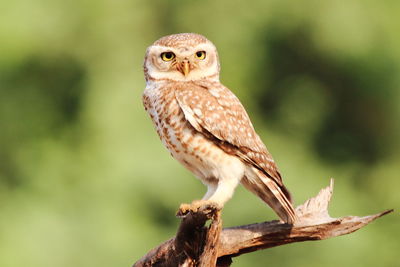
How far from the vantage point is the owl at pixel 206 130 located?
4.59 meters

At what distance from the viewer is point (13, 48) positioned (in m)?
8.77

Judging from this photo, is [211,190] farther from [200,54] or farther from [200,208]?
[200,54]

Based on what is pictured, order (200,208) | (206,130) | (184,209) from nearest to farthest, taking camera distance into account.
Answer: (200,208)
(184,209)
(206,130)

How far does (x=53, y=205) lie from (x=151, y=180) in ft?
3.15

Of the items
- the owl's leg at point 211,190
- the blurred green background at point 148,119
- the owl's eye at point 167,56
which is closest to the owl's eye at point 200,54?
the owl's eye at point 167,56

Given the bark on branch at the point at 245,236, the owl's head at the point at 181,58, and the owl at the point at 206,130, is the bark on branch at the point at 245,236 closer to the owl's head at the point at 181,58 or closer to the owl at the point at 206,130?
the owl at the point at 206,130

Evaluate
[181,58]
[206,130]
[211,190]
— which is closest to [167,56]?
[181,58]

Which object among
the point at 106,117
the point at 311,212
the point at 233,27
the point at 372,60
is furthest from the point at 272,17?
the point at 311,212

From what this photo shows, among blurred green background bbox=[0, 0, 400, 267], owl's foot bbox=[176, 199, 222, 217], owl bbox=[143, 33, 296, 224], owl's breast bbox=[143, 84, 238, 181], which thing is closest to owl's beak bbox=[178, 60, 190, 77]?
owl bbox=[143, 33, 296, 224]

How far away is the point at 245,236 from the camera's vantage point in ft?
15.3

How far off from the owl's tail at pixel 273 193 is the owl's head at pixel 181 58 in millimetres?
602

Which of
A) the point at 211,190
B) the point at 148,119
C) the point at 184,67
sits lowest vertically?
the point at 211,190

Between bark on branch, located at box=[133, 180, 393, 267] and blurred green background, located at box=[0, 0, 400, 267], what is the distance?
8.52ft

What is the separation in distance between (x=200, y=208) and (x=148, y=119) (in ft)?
11.8
